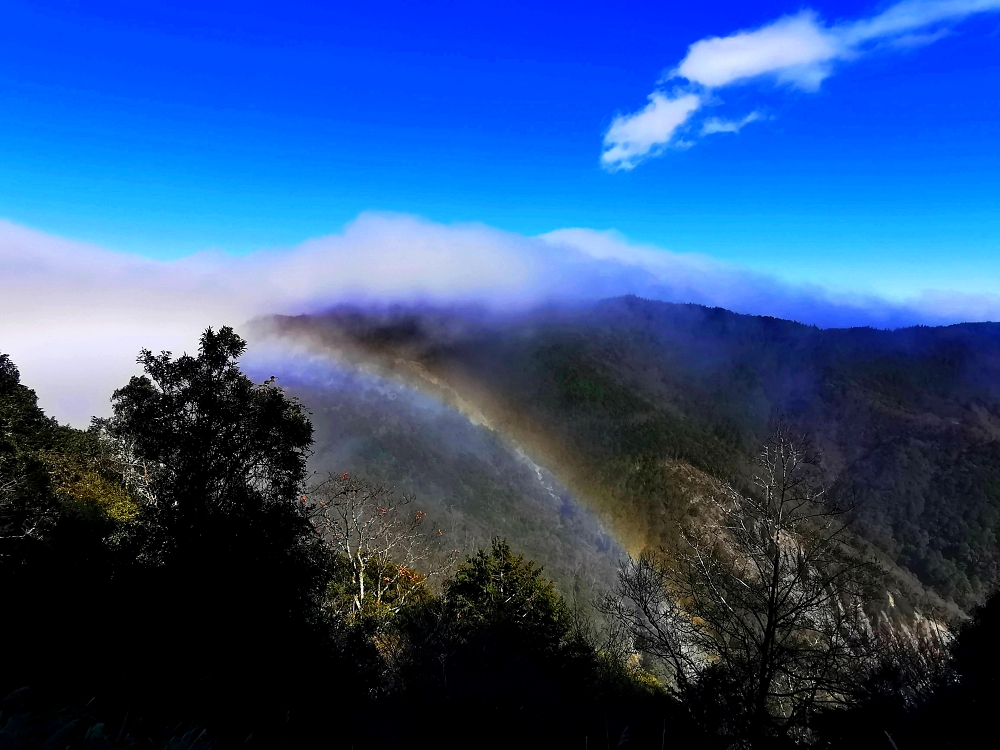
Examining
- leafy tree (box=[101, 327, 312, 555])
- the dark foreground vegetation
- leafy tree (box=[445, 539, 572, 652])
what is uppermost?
leafy tree (box=[101, 327, 312, 555])

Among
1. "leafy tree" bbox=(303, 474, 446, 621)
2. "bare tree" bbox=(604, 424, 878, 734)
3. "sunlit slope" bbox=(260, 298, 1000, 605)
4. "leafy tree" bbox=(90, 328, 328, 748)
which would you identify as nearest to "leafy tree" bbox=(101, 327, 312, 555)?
"leafy tree" bbox=(90, 328, 328, 748)

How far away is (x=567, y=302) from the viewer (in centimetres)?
17425

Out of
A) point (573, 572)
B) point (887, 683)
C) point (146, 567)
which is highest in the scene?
point (146, 567)

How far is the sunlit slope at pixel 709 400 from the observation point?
87.7m

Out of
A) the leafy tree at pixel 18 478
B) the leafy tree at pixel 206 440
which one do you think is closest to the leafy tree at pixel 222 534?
the leafy tree at pixel 206 440

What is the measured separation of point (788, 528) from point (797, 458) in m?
1.63

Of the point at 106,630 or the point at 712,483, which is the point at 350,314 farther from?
the point at 106,630

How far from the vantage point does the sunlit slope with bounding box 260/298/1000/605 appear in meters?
87.7

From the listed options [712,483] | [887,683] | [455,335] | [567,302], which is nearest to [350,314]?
[455,335]

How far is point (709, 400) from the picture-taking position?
406ft

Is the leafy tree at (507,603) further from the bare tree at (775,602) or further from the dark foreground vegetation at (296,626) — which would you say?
the bare tree at (775,602)

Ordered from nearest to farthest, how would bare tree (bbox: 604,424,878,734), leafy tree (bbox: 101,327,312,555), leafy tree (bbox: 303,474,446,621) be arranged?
bare tree (bbox: 604,424,878,734), leafy tree (bbox: 101,327,312,555), leafy tree (bbox: 303,474,446,621)

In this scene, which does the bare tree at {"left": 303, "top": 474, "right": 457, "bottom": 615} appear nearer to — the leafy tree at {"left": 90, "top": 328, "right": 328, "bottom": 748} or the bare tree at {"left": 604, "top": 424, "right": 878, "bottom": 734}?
the leafy tree at {"left": 90, "top": 328, "right": 328, "bottom": 748}

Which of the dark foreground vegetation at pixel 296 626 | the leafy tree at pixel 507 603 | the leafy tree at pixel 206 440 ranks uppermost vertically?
the leafy tree at pixel 206 440
